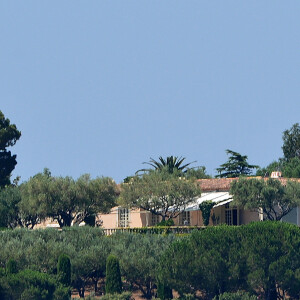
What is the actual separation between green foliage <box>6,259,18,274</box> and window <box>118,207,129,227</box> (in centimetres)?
2407

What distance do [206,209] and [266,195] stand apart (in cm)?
508

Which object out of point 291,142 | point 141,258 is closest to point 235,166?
point 291,142

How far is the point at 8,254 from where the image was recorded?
49.3m

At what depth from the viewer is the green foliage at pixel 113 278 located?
155ft

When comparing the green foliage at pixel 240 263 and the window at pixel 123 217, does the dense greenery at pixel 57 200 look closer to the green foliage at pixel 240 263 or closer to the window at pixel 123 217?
the window at pixel 123 217

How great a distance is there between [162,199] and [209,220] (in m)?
3.96

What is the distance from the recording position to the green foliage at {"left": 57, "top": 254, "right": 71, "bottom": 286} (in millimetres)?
47344

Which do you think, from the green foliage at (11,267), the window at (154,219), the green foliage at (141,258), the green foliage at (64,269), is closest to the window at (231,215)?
the window at (154,219)

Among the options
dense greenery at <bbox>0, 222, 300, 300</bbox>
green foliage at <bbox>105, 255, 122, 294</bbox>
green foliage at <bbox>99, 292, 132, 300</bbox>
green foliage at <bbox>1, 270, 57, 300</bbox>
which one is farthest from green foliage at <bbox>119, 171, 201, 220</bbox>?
green foliage at <bbox>1, 270, 57, 300</bbox>

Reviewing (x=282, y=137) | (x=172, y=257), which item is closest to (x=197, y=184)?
(x=172, y=257)

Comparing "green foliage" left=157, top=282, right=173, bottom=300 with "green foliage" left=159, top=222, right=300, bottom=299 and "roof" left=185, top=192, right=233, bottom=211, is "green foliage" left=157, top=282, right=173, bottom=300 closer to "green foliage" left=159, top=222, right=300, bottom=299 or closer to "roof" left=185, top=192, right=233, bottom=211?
"green foliage" left=159, top=222, right=300, bottom=299

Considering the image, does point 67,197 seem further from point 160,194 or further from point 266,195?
point 266,195

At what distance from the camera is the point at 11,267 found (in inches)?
1845

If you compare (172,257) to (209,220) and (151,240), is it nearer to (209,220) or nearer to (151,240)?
(151,240)
